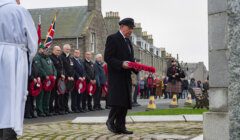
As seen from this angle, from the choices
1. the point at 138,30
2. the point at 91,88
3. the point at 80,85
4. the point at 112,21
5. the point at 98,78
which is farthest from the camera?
the point at 138,30

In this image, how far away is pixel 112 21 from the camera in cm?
5444

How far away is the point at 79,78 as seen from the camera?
15.5 meters

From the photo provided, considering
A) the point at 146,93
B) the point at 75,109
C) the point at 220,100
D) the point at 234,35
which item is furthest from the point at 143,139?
the point at 146,93

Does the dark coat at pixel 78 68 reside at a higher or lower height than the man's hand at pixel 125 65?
higher

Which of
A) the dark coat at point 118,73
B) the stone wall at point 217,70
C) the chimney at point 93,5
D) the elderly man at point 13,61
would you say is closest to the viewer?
the elderly man at point 13,61

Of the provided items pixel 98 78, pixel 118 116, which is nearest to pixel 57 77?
pixel 98 78

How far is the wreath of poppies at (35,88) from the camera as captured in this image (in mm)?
13172

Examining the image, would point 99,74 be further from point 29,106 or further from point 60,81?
point 29,106

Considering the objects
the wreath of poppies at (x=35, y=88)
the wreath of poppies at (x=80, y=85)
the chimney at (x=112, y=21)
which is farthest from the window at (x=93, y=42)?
the wreath of poppies at (x=35, y=88)

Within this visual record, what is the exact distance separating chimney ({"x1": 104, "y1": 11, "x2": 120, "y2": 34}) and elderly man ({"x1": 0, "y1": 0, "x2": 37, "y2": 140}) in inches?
1916

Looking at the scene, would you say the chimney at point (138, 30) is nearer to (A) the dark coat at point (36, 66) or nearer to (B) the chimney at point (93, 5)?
(B) the chimney at point (93, 5)

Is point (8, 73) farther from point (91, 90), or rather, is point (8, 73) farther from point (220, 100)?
point (91, 90)

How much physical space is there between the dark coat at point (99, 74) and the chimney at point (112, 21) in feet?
121

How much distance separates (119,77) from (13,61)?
3.17 metres
